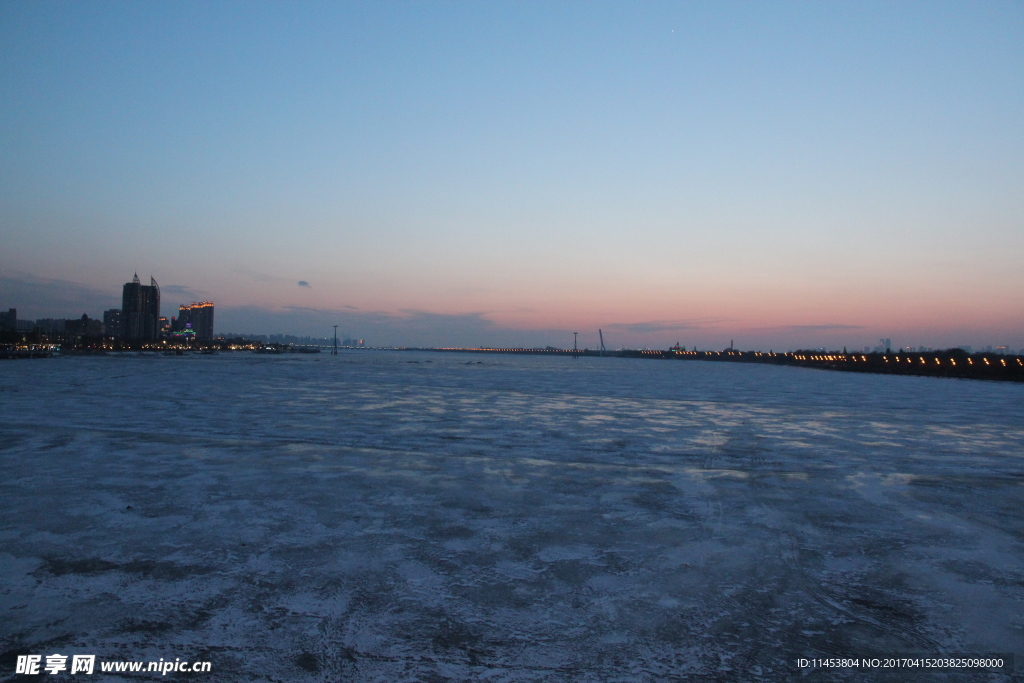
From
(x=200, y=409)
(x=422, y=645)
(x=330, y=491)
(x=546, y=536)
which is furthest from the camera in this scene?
(x=200, y=409)

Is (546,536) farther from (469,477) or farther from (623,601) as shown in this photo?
(469,477)

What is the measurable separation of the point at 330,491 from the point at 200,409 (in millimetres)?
10614

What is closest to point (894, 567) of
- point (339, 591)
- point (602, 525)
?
point (602, 525)

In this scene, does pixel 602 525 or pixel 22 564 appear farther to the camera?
pixel 602 525

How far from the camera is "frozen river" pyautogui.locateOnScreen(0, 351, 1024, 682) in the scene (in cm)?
322

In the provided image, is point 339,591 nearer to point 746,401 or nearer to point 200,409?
point 200,409

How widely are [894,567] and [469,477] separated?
4.62m

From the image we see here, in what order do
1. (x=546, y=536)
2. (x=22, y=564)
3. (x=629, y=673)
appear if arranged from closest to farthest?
(x=629, y=673), (x=22, y=564), (x=546, y=536)

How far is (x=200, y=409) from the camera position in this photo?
15.4 meters

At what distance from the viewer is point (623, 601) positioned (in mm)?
3871

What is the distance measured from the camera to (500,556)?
4.68 metres

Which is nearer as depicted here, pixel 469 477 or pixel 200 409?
pixel 469 477

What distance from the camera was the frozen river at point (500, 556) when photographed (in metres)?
3.22

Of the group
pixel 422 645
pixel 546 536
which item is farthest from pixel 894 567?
pixel 422 645
